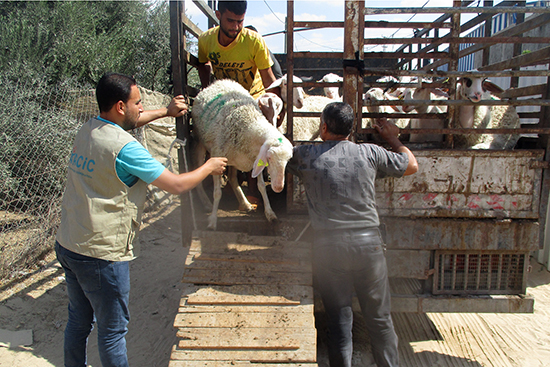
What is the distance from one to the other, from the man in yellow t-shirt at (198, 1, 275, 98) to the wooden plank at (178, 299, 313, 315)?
8.32 ft

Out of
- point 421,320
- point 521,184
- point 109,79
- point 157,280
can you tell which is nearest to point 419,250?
point 521,184

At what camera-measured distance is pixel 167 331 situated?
12.4 ft

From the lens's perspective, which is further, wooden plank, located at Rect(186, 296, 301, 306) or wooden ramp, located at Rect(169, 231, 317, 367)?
wooden plank, located at Rect(186, 296, 301, 306)

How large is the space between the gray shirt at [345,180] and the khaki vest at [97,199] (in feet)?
4.18

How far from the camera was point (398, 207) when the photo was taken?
307 centimetres

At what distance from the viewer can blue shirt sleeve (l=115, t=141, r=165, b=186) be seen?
7.32 feet

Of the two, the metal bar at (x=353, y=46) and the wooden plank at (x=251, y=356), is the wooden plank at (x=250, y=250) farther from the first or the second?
the metal bar at (x=353, y=46)

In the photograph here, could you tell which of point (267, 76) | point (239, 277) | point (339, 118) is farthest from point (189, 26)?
point (239, 277)

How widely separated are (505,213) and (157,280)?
4.04 m

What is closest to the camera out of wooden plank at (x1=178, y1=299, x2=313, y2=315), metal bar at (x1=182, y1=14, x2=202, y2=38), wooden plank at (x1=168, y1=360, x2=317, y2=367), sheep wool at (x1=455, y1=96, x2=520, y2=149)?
wooden plank at (x1=168, y1=360, x2=317, y2=367)

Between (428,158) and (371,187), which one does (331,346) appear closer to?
(371,187)

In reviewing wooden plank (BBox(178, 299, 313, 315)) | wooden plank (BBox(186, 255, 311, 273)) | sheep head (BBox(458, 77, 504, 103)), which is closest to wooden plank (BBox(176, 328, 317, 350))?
wooden plank (BBox(178, 299, 313, 315))

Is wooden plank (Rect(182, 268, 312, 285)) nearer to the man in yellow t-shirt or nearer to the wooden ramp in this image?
the wooden ramp

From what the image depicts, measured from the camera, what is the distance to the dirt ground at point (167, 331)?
3279mm
